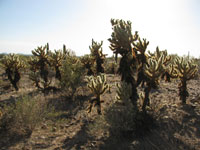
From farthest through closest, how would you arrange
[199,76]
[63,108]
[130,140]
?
[199,76], [63,108], [130,140]

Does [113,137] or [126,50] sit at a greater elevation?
[126,50]

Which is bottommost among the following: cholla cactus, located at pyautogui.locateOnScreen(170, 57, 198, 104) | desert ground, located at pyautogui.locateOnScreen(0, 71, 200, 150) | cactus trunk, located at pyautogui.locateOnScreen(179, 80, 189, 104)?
desert ground, located at pyautogui.locateOnScreen(0, 71, 200, 150)

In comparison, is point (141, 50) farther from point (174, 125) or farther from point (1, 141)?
point (1, 141)

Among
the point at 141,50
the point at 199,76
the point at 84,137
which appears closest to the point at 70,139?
the point at 84,137

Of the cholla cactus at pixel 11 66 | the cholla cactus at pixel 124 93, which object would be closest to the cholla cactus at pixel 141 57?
the cholla cactus at pixel 124 93

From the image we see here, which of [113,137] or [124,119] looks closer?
[113,137]

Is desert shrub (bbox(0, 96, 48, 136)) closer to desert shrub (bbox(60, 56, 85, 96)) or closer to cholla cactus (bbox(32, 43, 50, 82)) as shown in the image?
desert shrub (bbox(60, 56, 85, 96))

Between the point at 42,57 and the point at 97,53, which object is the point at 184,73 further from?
the point at 42,57

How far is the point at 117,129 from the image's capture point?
4.76 metres

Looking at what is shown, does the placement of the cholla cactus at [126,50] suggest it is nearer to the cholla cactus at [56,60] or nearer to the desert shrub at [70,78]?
the desert shrub at [70,78]

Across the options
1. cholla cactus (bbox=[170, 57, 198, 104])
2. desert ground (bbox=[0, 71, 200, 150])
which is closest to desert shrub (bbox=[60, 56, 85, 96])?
desert ground (bbox=[0, 71, 200, 150])

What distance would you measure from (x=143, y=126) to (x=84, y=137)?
5.99 ft

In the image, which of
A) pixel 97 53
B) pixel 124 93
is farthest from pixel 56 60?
pixel 124 93

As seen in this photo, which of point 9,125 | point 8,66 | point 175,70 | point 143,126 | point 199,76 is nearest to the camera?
point 143,126
